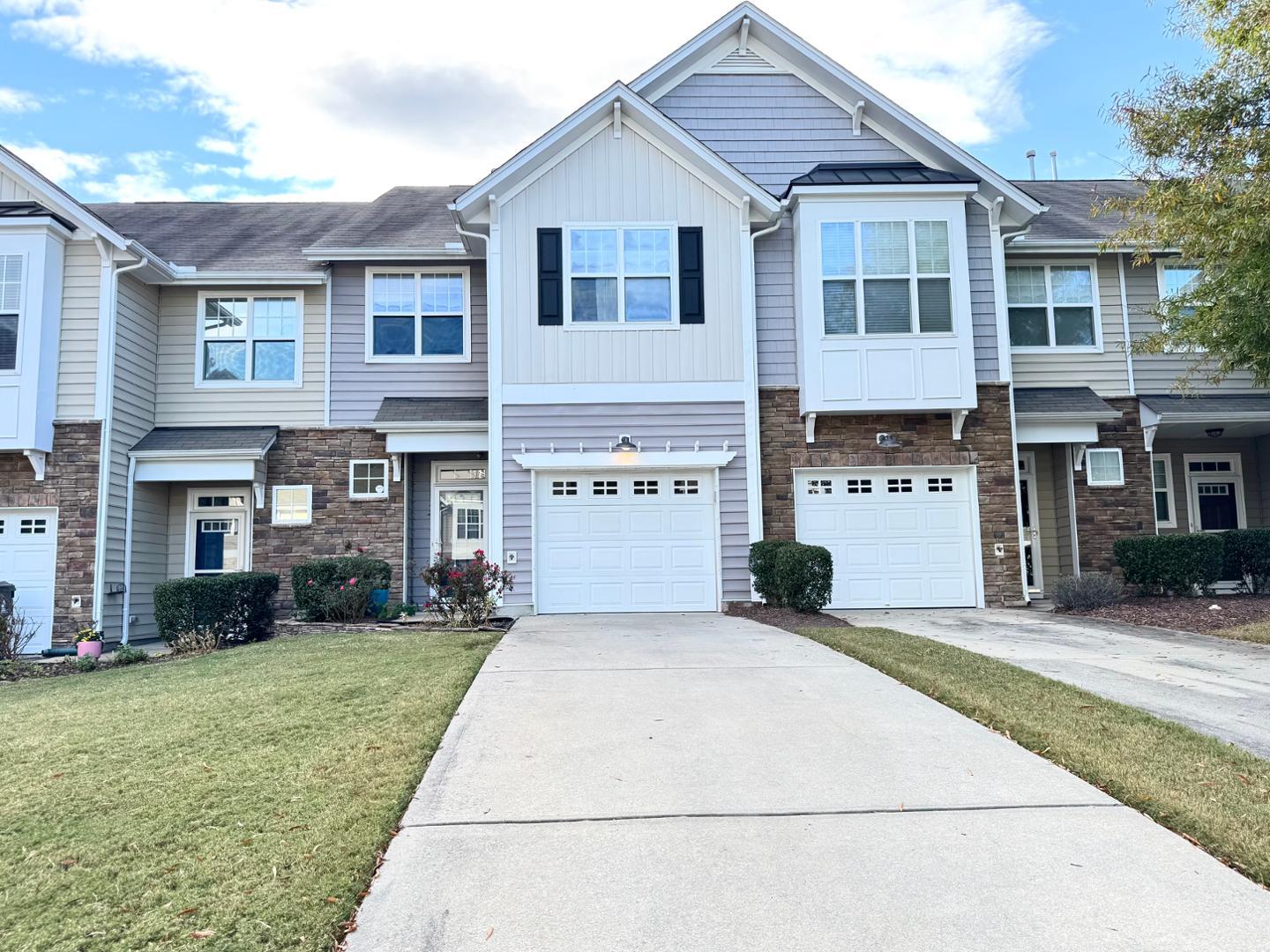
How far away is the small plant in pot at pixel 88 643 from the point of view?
11.5 metres

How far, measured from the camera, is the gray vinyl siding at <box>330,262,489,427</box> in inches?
549

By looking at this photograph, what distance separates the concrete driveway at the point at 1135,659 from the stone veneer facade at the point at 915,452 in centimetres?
115

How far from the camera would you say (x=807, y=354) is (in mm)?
12633

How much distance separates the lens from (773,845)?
3.79 metres

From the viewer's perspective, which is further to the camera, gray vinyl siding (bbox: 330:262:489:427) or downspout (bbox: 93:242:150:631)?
gray vinyl siding (bbox: 330:262:489:427)

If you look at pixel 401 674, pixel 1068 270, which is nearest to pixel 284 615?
pixel 401 674

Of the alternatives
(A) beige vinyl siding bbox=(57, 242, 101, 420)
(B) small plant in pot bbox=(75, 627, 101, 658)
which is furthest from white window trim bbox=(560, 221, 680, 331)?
(B) small plant in pot bbox=(75, 627, 101, 658)

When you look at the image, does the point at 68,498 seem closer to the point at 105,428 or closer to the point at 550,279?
the point at 105,428

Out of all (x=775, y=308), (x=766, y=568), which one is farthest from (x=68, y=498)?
(x=775, y=308)

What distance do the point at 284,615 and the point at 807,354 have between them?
870 centimetres

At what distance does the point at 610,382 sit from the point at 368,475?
424 centimetres

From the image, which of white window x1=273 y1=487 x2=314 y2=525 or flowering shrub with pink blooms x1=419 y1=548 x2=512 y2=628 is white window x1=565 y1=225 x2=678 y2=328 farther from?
→ white window x1=273 y1=487 x2=314 y2=525

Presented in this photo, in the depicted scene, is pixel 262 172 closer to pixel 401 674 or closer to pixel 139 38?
pixel 139 38

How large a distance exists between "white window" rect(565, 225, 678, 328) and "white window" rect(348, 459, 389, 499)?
12.9 feet
